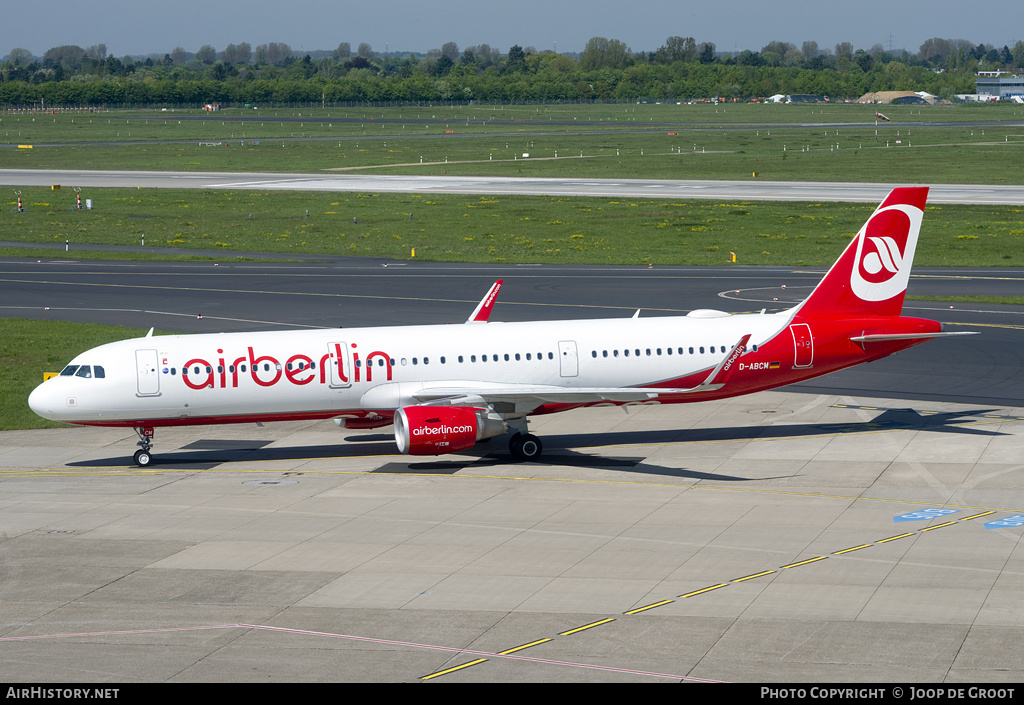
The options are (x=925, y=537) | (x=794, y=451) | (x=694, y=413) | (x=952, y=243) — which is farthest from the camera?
(x=952, y=243)

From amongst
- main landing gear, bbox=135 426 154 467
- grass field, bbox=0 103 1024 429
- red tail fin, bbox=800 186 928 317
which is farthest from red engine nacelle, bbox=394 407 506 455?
grass field, bbox=0 103 1024 429

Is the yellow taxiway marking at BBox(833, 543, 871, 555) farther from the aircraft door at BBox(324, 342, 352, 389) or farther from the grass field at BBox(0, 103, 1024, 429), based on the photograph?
the grass field at BBox(0, 103, 1024, 429)

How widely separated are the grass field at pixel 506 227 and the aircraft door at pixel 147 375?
47.9 metres

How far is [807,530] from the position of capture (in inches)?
1201

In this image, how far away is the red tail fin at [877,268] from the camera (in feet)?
136

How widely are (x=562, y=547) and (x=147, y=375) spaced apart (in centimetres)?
1516

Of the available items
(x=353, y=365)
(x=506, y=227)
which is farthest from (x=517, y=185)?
(x=353, y=365)

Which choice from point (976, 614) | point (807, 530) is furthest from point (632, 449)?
point (976, 614)

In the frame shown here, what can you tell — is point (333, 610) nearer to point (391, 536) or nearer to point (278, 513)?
point (391, 536)

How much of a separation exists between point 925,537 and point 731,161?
420 ft

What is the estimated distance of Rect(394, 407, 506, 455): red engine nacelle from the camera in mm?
35906

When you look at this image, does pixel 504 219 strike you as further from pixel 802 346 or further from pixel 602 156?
pixel 802 346
